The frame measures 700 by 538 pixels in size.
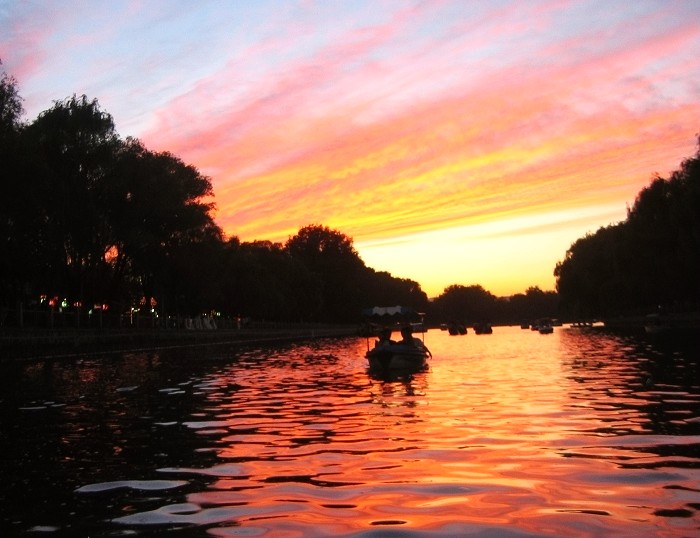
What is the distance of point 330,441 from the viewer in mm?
12859

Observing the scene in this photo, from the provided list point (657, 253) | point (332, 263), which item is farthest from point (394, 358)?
point (332, 263)

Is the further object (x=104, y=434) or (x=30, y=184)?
(x=30, y=184)

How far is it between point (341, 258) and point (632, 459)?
174779 millimetres

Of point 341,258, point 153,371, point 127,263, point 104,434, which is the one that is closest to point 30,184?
point 153,371

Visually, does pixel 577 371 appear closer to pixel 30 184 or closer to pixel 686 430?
pixel 686 430

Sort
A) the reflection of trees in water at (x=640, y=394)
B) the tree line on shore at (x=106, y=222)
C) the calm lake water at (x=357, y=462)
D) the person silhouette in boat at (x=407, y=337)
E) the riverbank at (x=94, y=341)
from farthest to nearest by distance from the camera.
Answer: the tree line on shore at (x=106, y=222), the riverbank at (x=94, y=341), the person silhouette in boat at (x=407, y=337), the reflection of trees in water at (x=640, y=394), the calm lake water at (x=357, y=462)

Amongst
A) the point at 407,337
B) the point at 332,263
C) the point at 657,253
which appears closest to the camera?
the point at 407,337

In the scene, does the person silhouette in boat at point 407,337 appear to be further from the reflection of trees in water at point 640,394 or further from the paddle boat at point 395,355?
the reflection of trees in water at point 640,394

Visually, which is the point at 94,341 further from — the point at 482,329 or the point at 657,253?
the point at 482,329

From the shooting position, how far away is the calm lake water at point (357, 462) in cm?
755

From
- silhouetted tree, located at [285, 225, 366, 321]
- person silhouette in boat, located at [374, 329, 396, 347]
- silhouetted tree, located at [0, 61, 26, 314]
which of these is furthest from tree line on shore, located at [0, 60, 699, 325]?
silhouetted tree, located at [285, 225, 366, 321]

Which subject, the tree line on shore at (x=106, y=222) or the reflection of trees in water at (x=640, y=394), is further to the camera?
the tree line on shore at (x=106, y=222)

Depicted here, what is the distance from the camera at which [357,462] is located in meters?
10.8

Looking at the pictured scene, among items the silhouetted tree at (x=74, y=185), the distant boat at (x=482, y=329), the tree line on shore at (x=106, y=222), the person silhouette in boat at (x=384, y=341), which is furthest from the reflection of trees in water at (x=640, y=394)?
the distant boat at (x=482, y=329)
